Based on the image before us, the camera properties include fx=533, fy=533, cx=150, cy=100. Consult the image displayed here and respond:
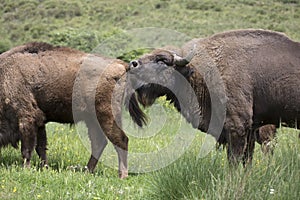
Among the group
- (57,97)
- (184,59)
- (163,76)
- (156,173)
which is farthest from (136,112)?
(156,173)

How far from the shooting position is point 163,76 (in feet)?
26.0

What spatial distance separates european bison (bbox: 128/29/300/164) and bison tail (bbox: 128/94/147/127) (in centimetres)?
58

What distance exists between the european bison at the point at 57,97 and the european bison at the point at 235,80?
880mm

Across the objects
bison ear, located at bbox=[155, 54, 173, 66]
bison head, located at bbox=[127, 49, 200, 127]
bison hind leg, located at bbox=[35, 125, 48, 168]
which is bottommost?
bison hind leg, located at bbox=[35, 125, 48, 168]

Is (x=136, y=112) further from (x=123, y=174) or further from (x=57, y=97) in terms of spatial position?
(x=57, y=97)

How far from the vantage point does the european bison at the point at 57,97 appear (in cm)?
843

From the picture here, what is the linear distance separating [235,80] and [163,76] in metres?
1.16

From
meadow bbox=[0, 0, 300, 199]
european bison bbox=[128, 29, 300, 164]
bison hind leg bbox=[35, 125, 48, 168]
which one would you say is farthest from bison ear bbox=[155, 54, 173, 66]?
bison hind leg bbox=[35, 125, 48, 168]

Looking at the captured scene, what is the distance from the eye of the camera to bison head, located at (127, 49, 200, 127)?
7.82m

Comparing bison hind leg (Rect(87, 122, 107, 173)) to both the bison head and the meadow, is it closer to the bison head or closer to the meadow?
the meadow

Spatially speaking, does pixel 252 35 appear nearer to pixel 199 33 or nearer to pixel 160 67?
pixel 160 67

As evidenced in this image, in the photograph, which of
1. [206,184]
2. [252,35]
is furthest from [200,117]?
[206,184]

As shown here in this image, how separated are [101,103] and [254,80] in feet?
8.04

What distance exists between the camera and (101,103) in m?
8.39
